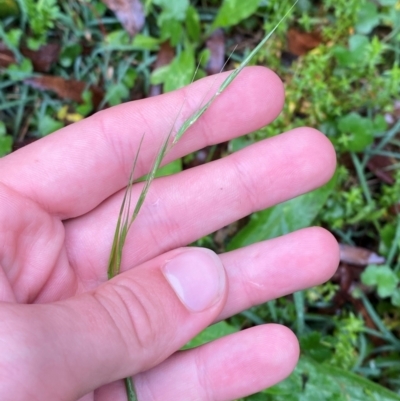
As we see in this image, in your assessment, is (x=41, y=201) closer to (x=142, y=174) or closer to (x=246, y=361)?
(x=142, y=174)

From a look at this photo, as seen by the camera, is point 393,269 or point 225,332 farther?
point 393,269

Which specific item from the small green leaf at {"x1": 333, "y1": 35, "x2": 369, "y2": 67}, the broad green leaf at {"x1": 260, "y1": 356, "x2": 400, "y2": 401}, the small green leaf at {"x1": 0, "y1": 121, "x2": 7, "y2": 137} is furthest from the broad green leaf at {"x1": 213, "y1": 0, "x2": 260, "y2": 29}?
the broad green leaf at {"x1": 260, "y1": 356, "x2": 400, "y2": 401}

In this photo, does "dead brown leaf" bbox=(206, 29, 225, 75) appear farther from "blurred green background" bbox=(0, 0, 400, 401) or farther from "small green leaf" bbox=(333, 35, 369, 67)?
"small green leaf" bbox=(333, 35, 369, 67)

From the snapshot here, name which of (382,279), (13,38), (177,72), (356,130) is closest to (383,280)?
(382,279)

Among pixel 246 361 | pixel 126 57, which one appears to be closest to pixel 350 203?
pixel 246 361

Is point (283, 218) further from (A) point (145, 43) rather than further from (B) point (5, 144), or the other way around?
(B) point (5, 144)

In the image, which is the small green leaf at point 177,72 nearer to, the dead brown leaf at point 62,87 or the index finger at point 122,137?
the dead brown leaf at point 62,87
